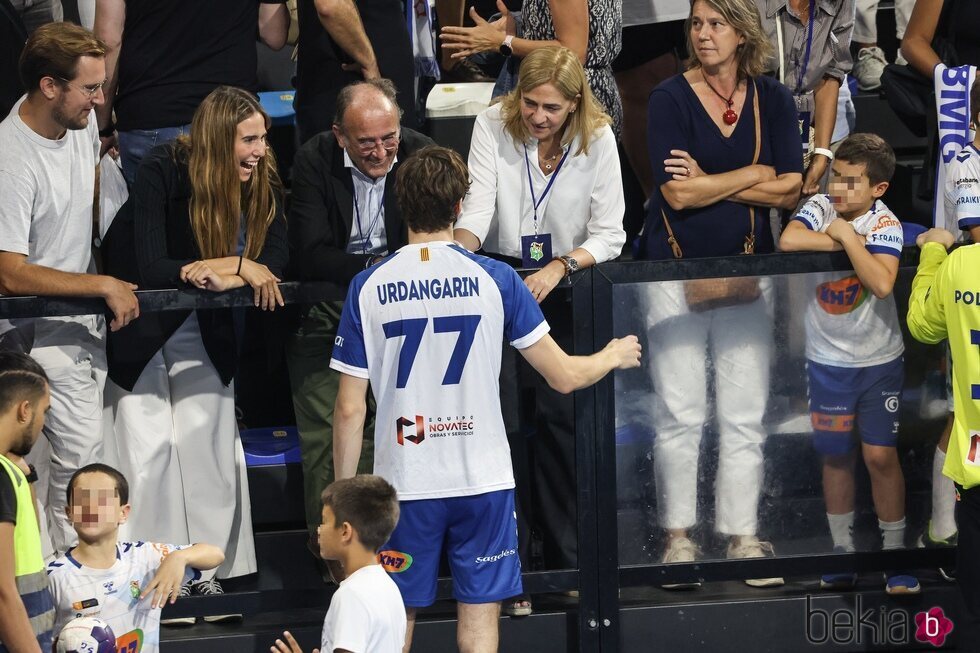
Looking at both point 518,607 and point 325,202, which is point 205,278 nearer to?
point 325,202

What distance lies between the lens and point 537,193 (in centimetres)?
487

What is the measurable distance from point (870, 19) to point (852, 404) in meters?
2.94

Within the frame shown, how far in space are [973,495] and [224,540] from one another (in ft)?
8.63

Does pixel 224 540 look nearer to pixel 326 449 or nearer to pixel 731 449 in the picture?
pixel 326 449

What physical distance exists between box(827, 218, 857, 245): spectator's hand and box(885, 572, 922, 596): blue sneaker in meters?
1.30

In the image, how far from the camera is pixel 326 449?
4.74m

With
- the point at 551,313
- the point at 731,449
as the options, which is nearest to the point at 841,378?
the point at 731,449

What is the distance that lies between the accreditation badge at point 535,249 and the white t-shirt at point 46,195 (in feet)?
5.14

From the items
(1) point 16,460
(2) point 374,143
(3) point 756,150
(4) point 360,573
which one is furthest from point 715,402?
(1) point 16,460

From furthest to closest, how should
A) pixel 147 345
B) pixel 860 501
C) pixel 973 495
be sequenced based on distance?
pixel 860 501 → pixel 147 345 → pixel 973 495

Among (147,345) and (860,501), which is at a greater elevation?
(147,345)

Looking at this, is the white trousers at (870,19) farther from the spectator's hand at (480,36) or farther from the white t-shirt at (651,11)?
the spectator's hand at (480,36)

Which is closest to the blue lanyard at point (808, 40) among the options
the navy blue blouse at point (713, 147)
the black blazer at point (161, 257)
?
the navy blue blouse at point (713, 147)

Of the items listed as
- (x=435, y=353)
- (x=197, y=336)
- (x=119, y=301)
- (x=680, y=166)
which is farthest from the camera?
(x=680, y=166)
